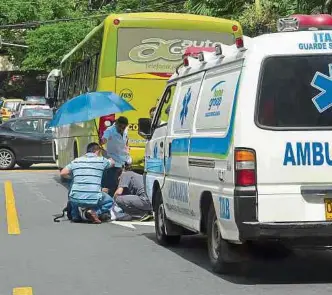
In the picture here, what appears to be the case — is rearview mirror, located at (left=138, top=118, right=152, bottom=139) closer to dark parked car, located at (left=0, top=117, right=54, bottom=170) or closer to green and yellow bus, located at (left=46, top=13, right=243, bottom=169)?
green and yellow bus, located at (left=46, top=13, right=243, bottom=169)

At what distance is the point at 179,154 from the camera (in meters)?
8.92

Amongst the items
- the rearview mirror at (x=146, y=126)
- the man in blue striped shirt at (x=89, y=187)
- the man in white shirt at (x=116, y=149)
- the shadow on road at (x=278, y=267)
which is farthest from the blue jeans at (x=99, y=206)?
the shadow on road at (x=278, y=267)

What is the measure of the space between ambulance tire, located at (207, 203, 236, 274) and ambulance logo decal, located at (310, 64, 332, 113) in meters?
1.55

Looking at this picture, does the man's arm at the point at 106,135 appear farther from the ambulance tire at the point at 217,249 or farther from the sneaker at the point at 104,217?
the ambulance tire at the point at 217,249

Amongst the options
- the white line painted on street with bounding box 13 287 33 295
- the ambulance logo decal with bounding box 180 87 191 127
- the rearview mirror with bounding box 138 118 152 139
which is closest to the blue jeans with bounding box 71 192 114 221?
the rearview mirror with bounding box 138 118 152 139

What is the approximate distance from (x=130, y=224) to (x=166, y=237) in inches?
86.5

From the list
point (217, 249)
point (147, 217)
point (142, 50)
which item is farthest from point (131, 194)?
point (217, 249)

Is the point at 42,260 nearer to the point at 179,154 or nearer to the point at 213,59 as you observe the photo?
the point at 179,154

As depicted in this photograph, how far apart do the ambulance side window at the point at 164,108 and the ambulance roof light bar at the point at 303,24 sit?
2572 mm

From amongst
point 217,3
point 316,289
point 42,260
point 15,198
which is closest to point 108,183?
point 15,198

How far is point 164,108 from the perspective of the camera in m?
10.5

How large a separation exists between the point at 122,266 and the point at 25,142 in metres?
15.3

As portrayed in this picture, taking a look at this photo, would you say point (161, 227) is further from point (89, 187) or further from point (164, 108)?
point (89, 187)

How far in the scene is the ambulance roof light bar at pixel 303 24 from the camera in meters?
7.63
